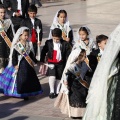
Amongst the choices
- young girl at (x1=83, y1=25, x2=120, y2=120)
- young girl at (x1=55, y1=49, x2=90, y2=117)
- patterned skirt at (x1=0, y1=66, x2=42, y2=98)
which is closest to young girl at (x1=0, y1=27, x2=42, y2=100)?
patterned skirt at (x1=0, y1=66, x2=42, y2=98)

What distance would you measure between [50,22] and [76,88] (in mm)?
9976

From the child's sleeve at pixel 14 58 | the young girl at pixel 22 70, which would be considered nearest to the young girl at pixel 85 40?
the young girl at pixel 22 70

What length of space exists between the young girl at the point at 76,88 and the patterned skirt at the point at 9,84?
931mm

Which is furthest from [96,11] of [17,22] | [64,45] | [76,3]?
[64,45]

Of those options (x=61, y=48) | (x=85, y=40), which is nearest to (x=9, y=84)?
(x=61, y=48)

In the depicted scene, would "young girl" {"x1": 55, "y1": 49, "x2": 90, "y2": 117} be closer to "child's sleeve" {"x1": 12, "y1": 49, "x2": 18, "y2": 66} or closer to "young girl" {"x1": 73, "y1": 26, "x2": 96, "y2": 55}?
"young girl" {"x1": 73, "y1": 26, "x2": 96, "y2": 55}

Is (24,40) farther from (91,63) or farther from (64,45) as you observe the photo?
(91,63)

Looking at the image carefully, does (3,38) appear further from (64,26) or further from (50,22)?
(50,22)

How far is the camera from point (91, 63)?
21.9 feet

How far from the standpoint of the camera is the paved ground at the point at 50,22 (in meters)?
6.40

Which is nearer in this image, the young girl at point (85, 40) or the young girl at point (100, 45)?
the young girl at point (100, 45)

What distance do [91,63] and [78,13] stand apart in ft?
40.0

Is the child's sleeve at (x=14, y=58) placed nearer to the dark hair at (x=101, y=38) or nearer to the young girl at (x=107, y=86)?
the dark hair at (x=101, y=38)

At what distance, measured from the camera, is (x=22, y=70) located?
6.99 m
